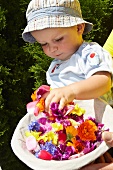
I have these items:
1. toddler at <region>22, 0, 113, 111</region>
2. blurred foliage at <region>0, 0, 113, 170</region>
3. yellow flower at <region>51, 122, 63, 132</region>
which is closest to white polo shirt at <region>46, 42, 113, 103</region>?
toddler at <region>22, 0, 113, 111</region>

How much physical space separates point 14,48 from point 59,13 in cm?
132

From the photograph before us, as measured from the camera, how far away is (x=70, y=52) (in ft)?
7.27

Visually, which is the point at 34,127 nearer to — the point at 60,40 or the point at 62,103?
the point at 62,103

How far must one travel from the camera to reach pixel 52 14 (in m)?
2.15

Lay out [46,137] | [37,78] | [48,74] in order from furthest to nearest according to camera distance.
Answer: [37,78]
[48,74]
[46,137]

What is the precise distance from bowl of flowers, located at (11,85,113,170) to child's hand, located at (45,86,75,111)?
0.08ft

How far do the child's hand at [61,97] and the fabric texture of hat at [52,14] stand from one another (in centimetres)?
32

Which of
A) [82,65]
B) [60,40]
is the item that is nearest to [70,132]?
[82,65]

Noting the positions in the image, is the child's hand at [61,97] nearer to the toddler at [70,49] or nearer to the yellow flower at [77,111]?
the toddler at [70,49]

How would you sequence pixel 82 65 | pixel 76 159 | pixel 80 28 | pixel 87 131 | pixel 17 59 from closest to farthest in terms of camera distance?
pixel 76 159
pixel 87 131
pixel 82 65
pixel 80 28
pixel 17 59

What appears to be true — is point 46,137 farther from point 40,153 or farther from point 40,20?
point 40,20

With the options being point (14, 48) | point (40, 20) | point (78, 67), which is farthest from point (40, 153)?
point (14, 48)

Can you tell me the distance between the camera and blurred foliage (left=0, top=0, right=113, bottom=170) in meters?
3.31

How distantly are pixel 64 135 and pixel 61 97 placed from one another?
201mm
